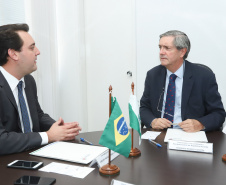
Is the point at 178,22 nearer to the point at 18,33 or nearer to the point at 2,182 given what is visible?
the point at 18,33

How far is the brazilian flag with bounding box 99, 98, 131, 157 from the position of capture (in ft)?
3.67

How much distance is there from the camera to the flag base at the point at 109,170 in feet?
3.69

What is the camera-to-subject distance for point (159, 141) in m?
1.60

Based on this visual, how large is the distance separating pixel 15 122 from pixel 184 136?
1.17m

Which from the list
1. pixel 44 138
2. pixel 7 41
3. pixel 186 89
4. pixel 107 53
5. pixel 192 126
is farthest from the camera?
pixel 107 53

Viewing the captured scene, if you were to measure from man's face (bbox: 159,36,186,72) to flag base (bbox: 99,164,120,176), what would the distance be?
4.74 ft

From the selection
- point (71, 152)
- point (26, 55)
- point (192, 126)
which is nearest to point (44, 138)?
point (71, 152)

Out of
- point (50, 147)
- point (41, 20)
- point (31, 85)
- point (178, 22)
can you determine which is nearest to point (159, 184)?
point (50, 147)

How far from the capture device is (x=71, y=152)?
1398mm

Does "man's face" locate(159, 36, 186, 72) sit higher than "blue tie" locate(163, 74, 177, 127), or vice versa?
"man's face" locate(159, 36, 186, 72)

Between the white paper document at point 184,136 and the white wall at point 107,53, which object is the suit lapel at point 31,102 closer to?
the white paper document at point 184,136

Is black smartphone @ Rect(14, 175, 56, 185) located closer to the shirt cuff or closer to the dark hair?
the shirt cuff

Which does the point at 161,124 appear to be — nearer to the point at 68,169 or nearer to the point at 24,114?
the point at 68,169

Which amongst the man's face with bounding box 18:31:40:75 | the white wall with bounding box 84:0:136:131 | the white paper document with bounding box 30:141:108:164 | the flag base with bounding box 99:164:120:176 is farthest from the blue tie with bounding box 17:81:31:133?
the white wall with bounding box 84:0:136:131
